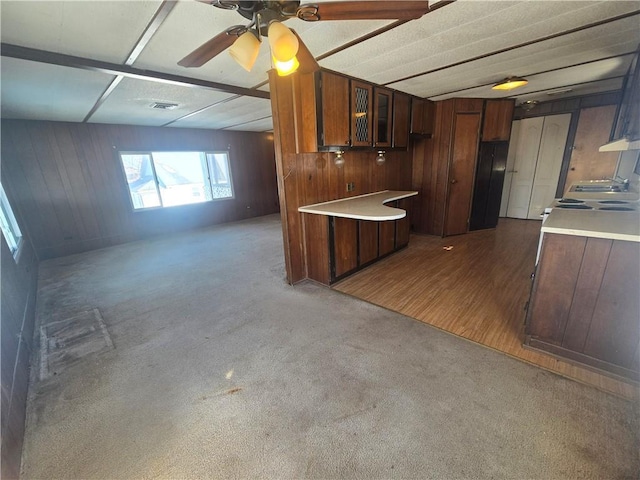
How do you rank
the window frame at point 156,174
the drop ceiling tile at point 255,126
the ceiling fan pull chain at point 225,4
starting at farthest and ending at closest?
the drop ceiling tile at point 255,126 → the window frame at point 156,174 → the ceiling fan pull chain at point 225,4

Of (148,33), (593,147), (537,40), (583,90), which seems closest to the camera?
(148,33)

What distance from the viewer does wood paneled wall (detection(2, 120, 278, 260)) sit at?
4375 millimetres

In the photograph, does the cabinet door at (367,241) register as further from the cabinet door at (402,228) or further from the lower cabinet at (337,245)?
the cabinet door at (402,228)

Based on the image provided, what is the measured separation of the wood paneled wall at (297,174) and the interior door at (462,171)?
5.62 ft

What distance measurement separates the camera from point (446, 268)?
11.5 ft

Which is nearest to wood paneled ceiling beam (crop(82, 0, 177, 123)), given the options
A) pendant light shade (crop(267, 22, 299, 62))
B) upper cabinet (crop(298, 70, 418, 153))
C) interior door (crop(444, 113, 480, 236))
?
pendant light shade (crop(267, 22, 299, 62))

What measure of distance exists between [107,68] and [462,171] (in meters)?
5.21

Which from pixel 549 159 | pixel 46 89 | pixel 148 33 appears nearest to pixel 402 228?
pixel 148 33

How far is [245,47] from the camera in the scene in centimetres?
143

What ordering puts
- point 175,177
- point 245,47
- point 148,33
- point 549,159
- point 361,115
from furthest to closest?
point 175,177, point 549,159, point 361,115, point 148,33, point 245,47

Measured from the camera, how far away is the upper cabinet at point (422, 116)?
415 centimetres

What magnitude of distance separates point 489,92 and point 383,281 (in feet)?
11.8

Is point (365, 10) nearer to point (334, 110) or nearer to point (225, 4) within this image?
point (225, 4)

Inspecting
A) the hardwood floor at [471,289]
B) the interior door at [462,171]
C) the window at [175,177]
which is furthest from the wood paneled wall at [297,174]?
the window at [175,177]
